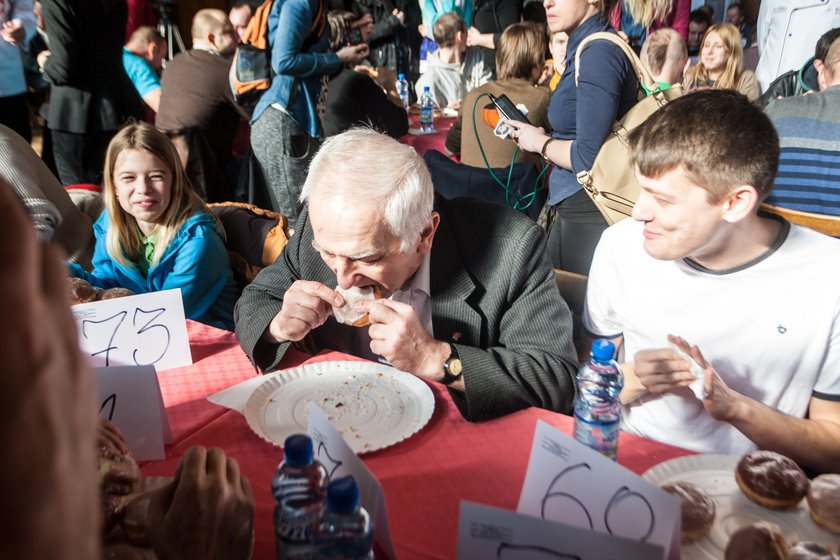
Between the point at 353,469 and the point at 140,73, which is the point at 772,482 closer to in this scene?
the point at 353,469

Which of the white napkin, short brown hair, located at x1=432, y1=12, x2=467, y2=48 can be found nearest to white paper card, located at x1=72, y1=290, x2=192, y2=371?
the white napkin

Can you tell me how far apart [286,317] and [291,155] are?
2746 millimetres

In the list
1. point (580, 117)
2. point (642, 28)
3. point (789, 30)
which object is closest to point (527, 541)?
point (580, 117)

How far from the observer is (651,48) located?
489 centimetres

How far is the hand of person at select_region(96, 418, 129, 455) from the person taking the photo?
43.3 inches

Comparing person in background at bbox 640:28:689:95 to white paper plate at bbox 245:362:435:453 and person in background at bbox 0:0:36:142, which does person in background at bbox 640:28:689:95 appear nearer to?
white paper plate at bbox 245:362:435:453

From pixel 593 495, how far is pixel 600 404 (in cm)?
28

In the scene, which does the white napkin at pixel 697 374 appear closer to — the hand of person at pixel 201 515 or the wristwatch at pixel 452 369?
the wristwatch at pixel 452 369

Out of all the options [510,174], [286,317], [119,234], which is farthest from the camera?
[510,174]

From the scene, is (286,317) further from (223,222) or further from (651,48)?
(651,48)

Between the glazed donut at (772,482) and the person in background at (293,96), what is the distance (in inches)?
135

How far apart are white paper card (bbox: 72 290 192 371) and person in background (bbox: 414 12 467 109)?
5515mm

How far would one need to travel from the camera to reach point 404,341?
1.52 m

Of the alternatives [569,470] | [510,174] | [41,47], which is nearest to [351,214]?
[569,470]
